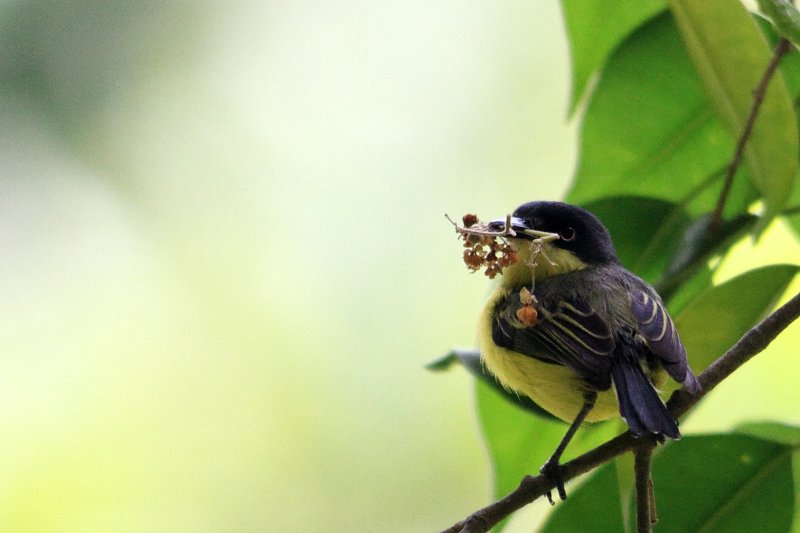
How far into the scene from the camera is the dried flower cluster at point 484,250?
6.09ft

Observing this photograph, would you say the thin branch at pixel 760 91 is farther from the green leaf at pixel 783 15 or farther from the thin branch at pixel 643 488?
the thin branch at pixel 643 488

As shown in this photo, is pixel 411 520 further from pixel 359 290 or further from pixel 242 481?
pixel 359 290

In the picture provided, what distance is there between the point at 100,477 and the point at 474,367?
333 cm

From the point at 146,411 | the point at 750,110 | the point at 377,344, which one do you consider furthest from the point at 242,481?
the point at 750,110

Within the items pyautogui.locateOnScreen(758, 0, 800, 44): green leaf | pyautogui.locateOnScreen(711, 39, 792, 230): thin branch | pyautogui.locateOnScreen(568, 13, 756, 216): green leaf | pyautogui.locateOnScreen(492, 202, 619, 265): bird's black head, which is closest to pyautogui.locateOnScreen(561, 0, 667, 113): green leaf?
pyautogui.locateOnScreen(568, 13, 756, 216): green leaf

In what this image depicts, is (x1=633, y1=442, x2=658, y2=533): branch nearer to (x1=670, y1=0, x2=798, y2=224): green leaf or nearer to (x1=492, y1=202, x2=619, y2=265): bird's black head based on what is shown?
(x1=670, y1=0, x2=798, y2=224): green leaf

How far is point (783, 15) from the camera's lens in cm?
149

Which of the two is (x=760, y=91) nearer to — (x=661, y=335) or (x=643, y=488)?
(x=661, y=335)

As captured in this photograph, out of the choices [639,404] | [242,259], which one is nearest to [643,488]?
[639,404]

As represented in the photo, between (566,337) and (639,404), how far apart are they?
390mm

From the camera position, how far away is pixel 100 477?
16.0 ft

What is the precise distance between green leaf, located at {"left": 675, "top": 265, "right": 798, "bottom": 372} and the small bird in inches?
1.9

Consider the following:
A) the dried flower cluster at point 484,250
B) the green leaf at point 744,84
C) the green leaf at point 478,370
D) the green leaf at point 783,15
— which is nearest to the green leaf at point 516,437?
the green leaf at point 478,370

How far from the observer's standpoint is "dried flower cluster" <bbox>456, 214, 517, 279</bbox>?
1857mm
